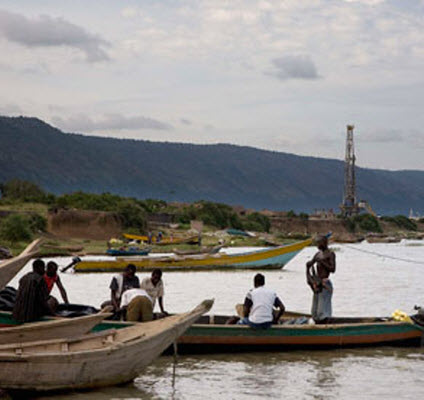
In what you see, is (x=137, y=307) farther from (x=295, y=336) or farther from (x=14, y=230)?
(x=14, y=230)

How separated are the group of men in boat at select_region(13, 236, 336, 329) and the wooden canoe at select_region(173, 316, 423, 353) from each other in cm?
30

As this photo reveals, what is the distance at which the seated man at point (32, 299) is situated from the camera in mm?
14023

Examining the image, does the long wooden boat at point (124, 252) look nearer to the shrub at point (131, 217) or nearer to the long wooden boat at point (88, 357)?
the shrub at point (131, 217)

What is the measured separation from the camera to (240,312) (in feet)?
56.8

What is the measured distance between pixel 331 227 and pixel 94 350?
137 metres

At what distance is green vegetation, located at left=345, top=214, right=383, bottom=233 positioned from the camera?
154000 millimetres

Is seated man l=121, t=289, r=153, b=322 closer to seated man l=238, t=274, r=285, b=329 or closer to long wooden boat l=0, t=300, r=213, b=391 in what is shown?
long wooden boat l=0, t=300, r=213, b=391

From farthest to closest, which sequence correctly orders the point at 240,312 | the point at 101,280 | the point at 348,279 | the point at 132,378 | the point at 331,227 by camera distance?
the point at 331,227, the point at 348,279, the point at 101,280, the point at 240,312, the point at 132,378

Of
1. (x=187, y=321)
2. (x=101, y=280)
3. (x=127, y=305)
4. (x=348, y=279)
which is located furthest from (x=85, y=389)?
(x=348, y=279)

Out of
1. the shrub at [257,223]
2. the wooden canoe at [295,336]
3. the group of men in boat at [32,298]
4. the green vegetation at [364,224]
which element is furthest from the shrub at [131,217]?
the green vegetation at [364,224]

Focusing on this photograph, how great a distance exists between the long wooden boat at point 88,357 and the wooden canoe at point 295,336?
2527mm

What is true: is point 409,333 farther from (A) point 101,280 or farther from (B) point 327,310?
(A) point 101,280

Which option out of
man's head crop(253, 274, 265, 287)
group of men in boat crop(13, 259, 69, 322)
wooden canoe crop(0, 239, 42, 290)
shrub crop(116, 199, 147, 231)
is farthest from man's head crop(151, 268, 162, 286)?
shrub crop(116, 199, 147, 231)

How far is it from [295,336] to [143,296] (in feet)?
10.9
